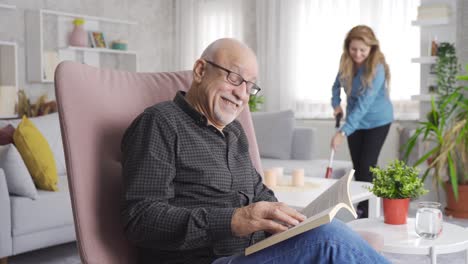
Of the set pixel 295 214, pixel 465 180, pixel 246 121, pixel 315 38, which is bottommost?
pixel 465 180

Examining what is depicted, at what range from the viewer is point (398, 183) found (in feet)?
6.78

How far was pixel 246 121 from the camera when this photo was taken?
1999mm

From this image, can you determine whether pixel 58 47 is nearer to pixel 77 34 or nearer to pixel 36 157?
pixel 77 34

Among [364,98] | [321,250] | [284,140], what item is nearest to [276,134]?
[284,140]

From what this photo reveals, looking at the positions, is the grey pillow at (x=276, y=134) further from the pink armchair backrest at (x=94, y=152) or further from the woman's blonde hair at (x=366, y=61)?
the pink armchair backrest at (x=94, y=152)

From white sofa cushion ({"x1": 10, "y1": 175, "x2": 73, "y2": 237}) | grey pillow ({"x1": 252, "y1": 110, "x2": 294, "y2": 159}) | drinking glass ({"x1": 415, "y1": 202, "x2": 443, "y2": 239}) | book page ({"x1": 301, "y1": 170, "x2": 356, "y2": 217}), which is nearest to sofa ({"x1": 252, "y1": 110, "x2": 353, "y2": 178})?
grey pillow ({"x1": 252, "y1": 110, "x2": 294, "y2": 159})

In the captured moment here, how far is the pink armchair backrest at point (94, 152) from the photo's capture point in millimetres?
1455

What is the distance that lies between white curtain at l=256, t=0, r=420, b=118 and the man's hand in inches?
169

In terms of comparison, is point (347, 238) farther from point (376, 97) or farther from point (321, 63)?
point (321, 63)

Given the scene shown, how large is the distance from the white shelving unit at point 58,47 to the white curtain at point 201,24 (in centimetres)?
74

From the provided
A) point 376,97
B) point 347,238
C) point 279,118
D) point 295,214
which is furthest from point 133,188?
point 279,118

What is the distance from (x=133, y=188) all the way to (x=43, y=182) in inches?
82.1

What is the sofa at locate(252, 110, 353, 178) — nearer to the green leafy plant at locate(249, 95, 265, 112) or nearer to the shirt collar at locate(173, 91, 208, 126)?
the green leafy plant at locate(249, 95, 265, 112)

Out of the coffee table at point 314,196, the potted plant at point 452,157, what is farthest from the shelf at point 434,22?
the coffee table at point 314,196
